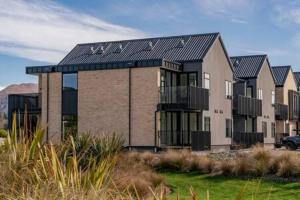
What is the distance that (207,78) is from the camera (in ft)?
118

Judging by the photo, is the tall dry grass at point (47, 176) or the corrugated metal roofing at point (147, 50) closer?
the tall dry grass at point (47, 176)

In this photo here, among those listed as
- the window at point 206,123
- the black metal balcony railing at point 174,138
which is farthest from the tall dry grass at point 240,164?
the window at point 206,123

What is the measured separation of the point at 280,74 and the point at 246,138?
49.5 ft

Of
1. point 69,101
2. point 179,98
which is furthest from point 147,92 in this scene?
point 69,101

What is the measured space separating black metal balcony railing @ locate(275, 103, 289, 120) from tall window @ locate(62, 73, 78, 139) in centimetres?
2326

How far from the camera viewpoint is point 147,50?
37.9m

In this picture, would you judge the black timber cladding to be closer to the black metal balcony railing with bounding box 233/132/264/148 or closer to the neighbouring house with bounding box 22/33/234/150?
the neighbouring house with bounding box 22/33/234/150

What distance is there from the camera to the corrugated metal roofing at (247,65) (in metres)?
46.5

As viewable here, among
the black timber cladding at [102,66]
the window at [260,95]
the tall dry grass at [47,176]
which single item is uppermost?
the black timber cladding at [102,66]

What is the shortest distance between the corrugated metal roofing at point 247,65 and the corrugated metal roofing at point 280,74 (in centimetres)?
718

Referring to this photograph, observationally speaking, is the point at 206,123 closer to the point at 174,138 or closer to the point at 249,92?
the point at 174,138

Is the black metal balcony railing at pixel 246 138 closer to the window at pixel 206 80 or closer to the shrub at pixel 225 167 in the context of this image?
the window at pixel 206 80

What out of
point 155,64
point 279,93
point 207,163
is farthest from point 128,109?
point 279,93

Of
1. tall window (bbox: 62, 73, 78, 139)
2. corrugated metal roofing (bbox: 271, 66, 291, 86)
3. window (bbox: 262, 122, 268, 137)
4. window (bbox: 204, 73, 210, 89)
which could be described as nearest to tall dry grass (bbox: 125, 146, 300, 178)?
window (bbox: 204, 73, 210, 89)
